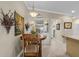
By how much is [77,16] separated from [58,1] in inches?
19.5

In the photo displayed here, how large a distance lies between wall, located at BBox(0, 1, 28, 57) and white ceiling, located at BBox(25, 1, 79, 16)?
0.19 m

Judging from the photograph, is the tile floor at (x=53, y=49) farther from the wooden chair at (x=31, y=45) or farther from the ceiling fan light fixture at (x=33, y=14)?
the ceiling fan light fixture at (x=33, y=14)

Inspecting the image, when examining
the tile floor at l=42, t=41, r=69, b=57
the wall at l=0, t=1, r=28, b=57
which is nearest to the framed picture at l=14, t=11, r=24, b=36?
the wall at l=0, t=1, r=28, b=57

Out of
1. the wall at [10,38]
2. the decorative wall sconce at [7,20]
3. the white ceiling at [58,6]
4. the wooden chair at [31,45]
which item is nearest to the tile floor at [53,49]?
the wooden chair at [31,45]

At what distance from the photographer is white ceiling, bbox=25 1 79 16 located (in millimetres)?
2506

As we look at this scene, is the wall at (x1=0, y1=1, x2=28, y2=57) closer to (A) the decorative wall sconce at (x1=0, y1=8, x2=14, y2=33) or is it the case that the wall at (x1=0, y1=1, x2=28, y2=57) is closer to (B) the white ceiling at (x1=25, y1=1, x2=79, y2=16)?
(A) the decorative wall sconce at (x1=0, y1=8, x2=14, y2=33)

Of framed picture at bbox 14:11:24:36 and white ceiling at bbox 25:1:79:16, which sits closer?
white ceiling at bbox 25:1:79:16

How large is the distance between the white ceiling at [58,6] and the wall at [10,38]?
186 millimetres

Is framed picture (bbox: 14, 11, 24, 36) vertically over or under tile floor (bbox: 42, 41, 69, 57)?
over

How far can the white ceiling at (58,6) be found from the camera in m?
2.51

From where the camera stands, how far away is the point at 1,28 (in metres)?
2.54

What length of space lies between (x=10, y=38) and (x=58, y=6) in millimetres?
1240

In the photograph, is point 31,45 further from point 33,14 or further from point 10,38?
point 33,14

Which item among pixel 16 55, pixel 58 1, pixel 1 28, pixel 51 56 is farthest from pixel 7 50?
pixel 58 1
